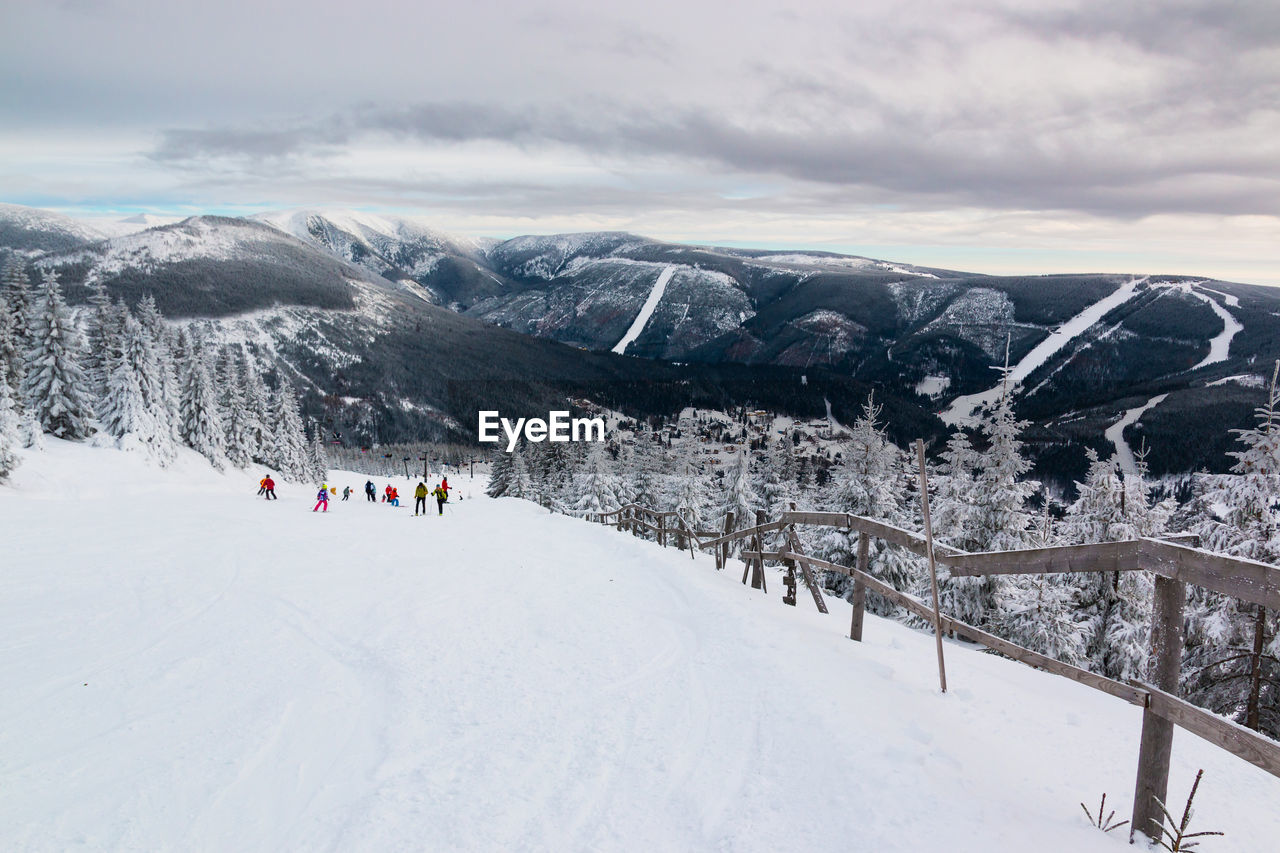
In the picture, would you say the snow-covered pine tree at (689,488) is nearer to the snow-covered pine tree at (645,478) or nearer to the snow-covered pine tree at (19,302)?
the snow-covered pine tree at (645,478)

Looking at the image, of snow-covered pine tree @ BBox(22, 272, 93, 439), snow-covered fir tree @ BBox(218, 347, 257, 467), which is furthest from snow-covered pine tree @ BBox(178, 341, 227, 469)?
snow-covered pine tree @ BBox(22, 272, 93, 439)

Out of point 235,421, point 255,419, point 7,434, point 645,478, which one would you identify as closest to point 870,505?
point 645,478

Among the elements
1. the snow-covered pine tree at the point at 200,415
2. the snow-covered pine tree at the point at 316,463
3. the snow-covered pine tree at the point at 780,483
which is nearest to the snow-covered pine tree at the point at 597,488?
the snow-covered pine tree at the point at 780,483

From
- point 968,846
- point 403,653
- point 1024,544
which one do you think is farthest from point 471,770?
point 1024,544

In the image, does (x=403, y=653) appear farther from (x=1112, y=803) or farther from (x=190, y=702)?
(x=1112, y=803)

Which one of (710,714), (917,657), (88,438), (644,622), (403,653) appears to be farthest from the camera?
(88,438)

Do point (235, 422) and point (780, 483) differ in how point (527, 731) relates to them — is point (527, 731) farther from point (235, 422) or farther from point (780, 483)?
point (235, 422)
